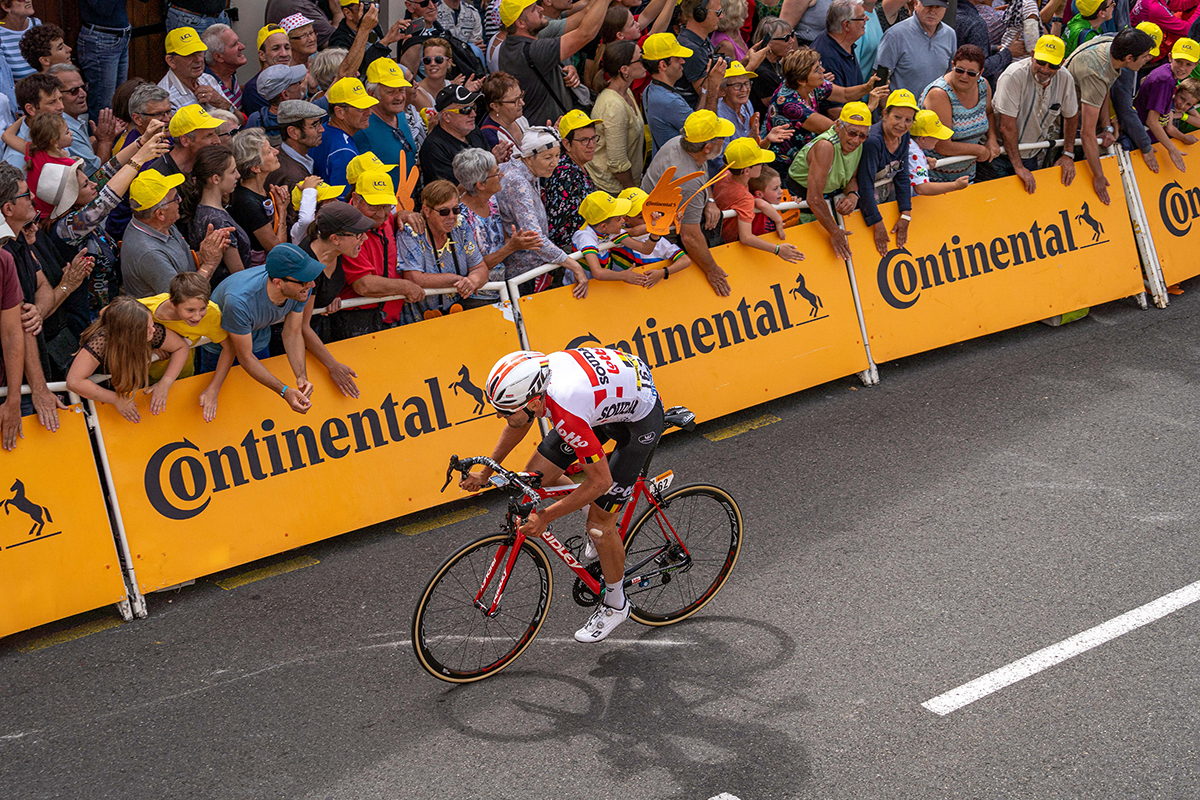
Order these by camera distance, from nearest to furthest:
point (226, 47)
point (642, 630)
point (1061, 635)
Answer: point (1061, 635) < point (642, 630) < point (226, 47)

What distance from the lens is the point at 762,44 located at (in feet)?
36.3

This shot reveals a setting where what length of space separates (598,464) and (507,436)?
0.57 metres

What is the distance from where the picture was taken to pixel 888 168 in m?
9.55

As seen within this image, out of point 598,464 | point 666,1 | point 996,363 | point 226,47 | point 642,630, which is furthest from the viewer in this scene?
point 666,1

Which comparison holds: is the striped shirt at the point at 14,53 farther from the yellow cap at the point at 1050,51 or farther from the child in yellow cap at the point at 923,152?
the yellow cap at the point at 1050,51

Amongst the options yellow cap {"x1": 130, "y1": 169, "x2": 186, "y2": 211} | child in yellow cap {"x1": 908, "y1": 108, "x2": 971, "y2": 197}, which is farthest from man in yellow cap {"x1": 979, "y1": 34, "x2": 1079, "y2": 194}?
yellow cap {"x1": 130, "y1": 169, "x2": 186, "y2": 211}

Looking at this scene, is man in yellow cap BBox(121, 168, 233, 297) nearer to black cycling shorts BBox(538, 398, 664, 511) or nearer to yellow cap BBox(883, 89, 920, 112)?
black cycling shorts BBox(538, 398, 664, 511)

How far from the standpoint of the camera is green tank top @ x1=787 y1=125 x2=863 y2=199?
362 inches

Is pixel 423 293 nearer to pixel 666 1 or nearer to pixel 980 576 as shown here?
pixel 980 576

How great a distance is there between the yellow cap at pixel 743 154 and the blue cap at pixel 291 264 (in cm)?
369

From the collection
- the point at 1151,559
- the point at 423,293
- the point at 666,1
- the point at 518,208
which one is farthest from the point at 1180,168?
the point at 423,293

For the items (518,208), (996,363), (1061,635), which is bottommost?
(1061,635)

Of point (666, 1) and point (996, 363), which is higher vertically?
point (666, 1)

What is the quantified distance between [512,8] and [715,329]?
331cm
